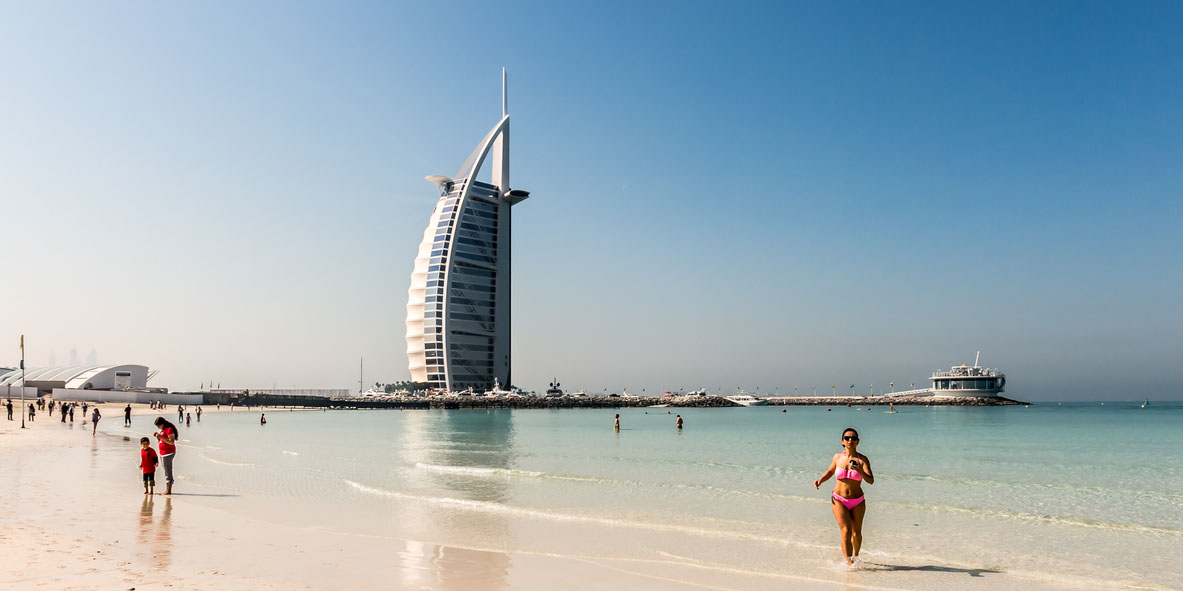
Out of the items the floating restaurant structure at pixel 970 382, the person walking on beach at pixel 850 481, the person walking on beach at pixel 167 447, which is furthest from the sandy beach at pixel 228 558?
the floating restaurant structure at pixel 970 382

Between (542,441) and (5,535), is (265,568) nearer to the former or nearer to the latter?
(5,535)

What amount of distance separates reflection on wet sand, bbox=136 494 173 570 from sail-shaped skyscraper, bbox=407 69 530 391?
117245 millimetres

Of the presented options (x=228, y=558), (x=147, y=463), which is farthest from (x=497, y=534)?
(x=147, y=463)

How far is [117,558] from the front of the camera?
9.33m

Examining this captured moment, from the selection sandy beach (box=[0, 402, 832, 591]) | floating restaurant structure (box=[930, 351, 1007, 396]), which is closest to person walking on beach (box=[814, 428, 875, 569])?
sandy beach (box=[0, 402, 832, 591])

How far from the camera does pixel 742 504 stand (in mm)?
16266

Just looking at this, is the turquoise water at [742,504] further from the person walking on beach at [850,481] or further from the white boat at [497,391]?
the white boat at [497,391]

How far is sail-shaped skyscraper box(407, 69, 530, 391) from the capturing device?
130 metres

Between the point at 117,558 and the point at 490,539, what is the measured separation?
540 centimetres

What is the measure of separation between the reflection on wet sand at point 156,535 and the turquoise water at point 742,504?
2.13m

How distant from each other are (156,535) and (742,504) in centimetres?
1171

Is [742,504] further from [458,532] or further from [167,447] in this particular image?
[167,447]

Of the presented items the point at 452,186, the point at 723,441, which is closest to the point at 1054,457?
the point at 723,441

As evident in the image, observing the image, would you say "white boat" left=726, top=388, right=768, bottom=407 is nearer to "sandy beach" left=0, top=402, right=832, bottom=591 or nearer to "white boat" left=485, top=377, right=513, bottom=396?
"white boat" left=485, top=377, right=513, bottom=396
